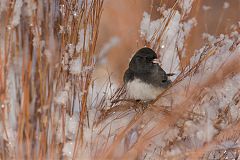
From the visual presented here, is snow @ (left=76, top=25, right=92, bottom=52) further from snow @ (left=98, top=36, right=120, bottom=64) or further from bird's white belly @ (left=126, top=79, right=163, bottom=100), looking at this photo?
snow @ (left=98, top=36, right=120, bottom=64)

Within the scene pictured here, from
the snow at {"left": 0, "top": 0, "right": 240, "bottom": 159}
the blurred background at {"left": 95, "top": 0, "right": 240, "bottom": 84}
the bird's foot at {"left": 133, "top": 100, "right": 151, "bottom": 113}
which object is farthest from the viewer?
the blurred background at {"left": 95, "top": 0, "right": 240, "bottom": 84}

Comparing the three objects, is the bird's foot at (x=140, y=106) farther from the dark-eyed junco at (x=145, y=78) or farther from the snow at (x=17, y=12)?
the snow at (x=17, y=12)

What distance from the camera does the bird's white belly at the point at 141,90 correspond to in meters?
2.37

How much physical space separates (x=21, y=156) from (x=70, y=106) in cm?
28

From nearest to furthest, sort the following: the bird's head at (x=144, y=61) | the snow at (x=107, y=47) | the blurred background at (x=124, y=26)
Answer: the bird's head at (x=144, y=61)
the blurred background at (x=124, y=26)
the snow at (x=107, y=47)

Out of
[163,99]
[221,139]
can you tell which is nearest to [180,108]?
[221,139]

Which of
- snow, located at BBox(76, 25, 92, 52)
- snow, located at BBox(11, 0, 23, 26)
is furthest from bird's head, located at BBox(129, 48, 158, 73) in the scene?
snow, located at BBox(11, 0, 23, 26)

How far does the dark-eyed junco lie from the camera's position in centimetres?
237

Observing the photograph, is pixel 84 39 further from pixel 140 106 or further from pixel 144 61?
pixel 144 61

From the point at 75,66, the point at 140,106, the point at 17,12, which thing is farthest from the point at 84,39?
the point at 140,106

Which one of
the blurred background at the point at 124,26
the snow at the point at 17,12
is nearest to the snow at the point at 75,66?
the snow at the point at 17,12

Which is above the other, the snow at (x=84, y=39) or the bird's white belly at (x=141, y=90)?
the snow at (x=84, y=39)

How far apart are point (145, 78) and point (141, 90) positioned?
0.09 metres

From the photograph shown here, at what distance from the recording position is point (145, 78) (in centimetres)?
246
